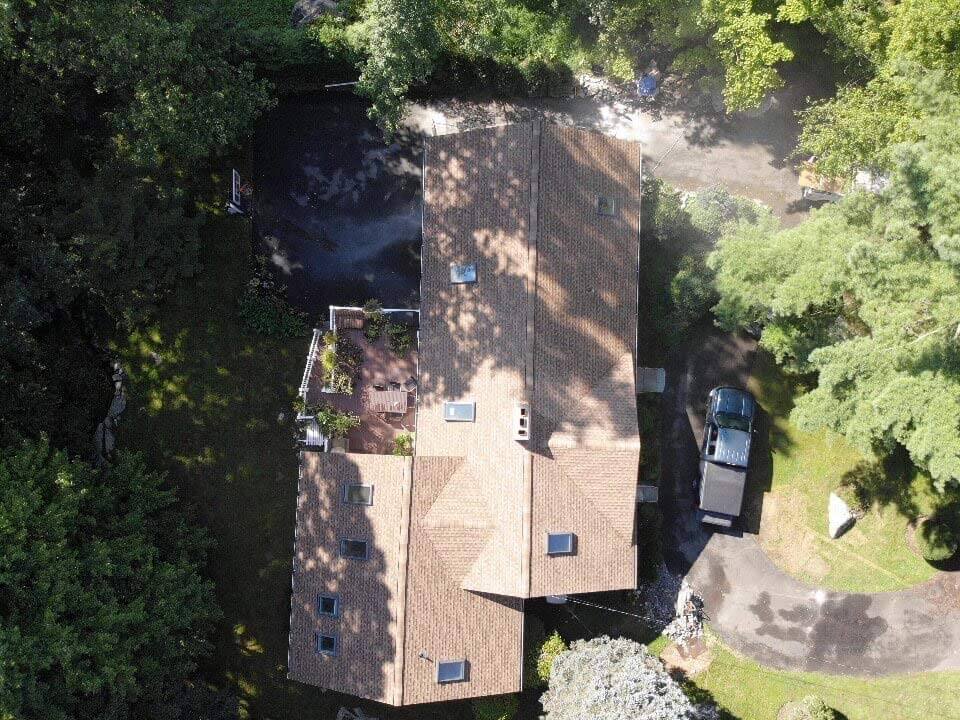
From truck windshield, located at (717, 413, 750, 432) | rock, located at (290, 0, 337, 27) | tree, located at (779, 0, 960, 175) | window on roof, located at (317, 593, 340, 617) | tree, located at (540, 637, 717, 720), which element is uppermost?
rock, located at (290, 0, 337, 27)

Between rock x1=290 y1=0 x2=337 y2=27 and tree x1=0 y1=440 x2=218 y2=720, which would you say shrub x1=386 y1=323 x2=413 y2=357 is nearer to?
tree x1=0 y1=440 x2=218 y2=720

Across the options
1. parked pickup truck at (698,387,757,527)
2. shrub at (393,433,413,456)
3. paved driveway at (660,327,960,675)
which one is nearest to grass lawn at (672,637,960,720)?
paved driveway at (660,327,960,675)

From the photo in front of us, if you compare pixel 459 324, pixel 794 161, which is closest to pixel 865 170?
pixel 794 161

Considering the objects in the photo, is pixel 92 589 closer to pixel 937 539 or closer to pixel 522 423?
pixel 522 423

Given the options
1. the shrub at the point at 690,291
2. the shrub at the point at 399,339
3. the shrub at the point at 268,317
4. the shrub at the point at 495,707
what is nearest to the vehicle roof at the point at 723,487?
the shrub at the point at 690,291

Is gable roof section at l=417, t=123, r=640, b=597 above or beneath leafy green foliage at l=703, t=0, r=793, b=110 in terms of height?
beneath

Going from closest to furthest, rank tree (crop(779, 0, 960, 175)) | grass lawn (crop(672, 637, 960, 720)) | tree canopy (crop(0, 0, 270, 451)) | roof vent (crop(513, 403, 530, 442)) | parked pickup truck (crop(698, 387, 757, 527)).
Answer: tree canopy (crop(0, 0, 270, 451)) → tree (crop(779, 0, 960, 175)) → roof vent (crop(513, 403, 530, 442)) → parked pickup truck (crop(698, 387, 757, 527)) → grass lawn (crop(672, 637, 960, 720))

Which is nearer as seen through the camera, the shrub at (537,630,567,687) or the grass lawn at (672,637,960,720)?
the shrub at (537,630,567,687)

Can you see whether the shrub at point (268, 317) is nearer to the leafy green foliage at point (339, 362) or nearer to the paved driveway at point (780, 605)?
the leafy green foliage at point (339, 362)
